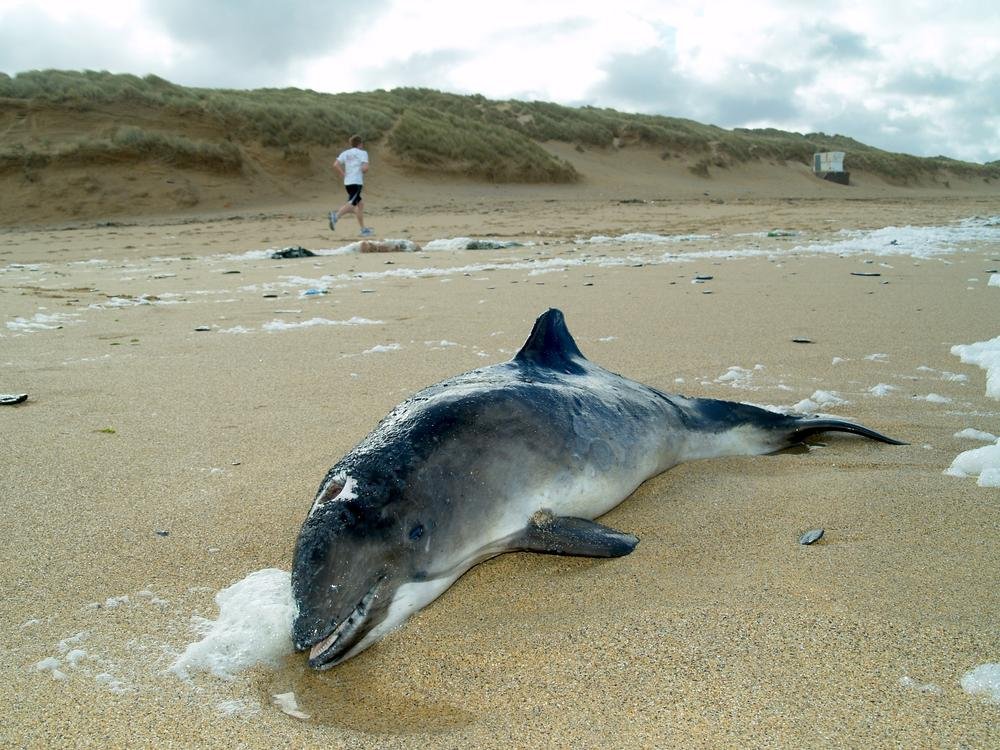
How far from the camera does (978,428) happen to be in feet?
10.00

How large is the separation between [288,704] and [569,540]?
789 millimetres

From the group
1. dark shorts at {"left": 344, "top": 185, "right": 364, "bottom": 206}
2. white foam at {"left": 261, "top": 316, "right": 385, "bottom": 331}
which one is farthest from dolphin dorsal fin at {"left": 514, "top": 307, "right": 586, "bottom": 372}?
dark shorts at {"left": 344, "top": 185, "right": 364, "bottom": 206}

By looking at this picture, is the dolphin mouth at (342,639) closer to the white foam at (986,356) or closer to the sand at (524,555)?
the sand at (524,555)

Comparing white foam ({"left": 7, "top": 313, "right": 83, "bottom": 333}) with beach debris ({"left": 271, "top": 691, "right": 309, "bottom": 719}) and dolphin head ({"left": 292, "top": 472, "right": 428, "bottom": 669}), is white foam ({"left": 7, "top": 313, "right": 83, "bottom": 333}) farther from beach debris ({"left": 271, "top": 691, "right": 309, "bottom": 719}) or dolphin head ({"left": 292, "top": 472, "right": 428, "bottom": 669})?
beach debris ({"left": 271, "top": 691, "right": 309, "bottom": 719})

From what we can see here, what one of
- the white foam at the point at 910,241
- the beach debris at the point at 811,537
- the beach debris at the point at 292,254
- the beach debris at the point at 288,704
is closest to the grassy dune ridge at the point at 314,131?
the beach debris at the point at 292,254

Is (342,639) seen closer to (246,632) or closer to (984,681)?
(246,632)

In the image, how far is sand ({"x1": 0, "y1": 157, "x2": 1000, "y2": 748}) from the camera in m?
1.44

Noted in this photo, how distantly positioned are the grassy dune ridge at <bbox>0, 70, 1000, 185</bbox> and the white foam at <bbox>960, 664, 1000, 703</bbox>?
2223cm

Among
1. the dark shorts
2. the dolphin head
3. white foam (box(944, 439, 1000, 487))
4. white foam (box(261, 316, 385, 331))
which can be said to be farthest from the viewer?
the dark shorts

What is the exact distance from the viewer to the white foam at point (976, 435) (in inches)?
114

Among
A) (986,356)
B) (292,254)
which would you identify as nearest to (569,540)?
(986,356)

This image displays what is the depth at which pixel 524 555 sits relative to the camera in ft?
6.81

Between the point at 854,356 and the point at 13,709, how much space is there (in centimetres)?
396

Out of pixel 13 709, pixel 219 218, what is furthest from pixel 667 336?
pixel 219 218
